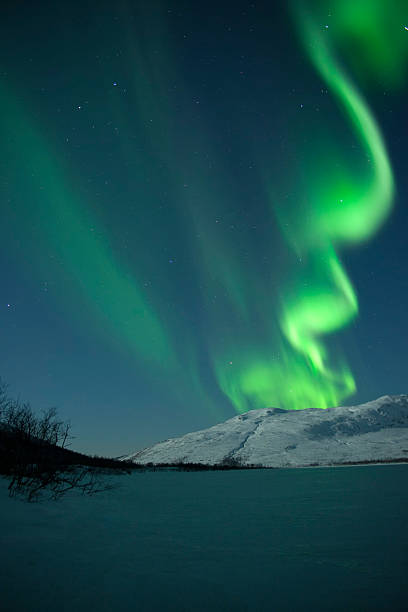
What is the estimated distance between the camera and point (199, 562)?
701 cm

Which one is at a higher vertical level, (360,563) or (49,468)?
(49,468)

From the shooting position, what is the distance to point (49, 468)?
664 inches

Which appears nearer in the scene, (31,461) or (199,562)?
(199,562)

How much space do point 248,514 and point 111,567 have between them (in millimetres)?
8770

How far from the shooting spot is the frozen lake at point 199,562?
16.6ft

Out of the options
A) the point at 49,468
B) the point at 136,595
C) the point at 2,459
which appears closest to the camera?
the point at 136,595

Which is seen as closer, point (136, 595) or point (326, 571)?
point (136, 595)

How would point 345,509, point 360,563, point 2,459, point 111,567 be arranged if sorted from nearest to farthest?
point 111,567 → point 360,563 → point 345,509 → point 2,459

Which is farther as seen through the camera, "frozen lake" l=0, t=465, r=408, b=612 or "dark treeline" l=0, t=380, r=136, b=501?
"dark treeline" l=0, t=380, r=136, b=501

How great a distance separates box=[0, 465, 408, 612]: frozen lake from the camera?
5.07 metres

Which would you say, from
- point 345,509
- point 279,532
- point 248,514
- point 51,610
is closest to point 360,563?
point 279,532

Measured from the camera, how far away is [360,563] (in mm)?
6969

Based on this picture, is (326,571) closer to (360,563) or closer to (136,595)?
(360,563)

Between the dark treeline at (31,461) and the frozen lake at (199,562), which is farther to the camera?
the dark treeline at (31,461)
